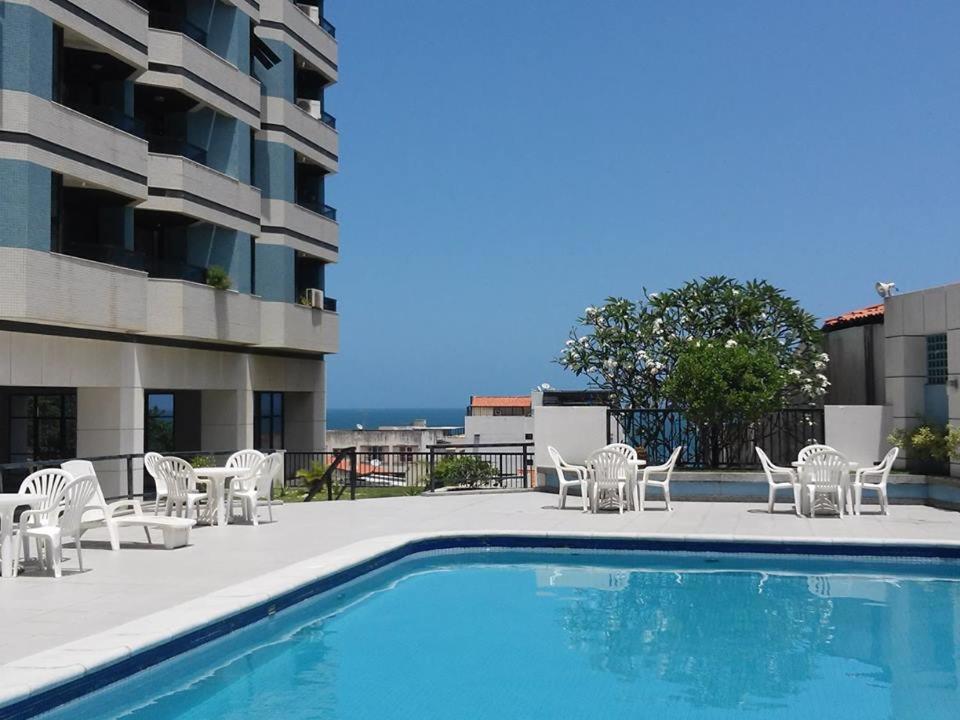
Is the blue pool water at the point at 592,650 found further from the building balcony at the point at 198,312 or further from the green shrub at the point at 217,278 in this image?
the green shrub at the point at 217,278

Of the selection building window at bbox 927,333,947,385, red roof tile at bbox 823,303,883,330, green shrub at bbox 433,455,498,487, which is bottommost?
green shrub at bbox 433,455,498,487

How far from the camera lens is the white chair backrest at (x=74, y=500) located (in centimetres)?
1037

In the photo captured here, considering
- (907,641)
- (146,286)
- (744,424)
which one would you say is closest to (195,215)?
(146,286)

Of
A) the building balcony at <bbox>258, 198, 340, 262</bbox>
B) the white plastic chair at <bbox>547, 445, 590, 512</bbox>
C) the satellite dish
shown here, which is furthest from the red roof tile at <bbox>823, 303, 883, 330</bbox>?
the building balcony at <bbox>258, 198, 340, 262</bbox>

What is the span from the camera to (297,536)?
13406mm

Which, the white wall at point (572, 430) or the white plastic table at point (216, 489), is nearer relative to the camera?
the white plastic table at point (216, 489)

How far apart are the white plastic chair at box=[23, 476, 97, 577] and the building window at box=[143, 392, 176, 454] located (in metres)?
16.8

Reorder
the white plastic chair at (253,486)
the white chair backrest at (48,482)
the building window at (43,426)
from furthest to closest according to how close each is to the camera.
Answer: the building window at (43,426)
the white plastic chair at (253,486)
the white chair backrest at (48,482)

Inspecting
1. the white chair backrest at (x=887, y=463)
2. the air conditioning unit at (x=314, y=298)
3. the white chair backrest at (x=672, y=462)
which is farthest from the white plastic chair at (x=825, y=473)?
the air conditioning unit at (x=314, y=298)

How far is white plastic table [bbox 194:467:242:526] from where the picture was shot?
13891 mm

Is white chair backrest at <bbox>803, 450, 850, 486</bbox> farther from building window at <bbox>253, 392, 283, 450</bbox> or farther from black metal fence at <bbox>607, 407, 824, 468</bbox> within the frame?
building window at <bbox>253, 392, 283, 450</bbox>

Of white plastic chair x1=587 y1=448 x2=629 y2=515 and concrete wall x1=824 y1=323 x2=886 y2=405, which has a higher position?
concrete wall x1=824 y1=323 x2=886 y2=405

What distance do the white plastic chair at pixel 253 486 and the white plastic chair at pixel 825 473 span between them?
778cm

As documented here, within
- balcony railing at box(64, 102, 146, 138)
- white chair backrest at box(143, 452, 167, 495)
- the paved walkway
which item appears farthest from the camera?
balcony railing at box(64, 102, 146, 138)
